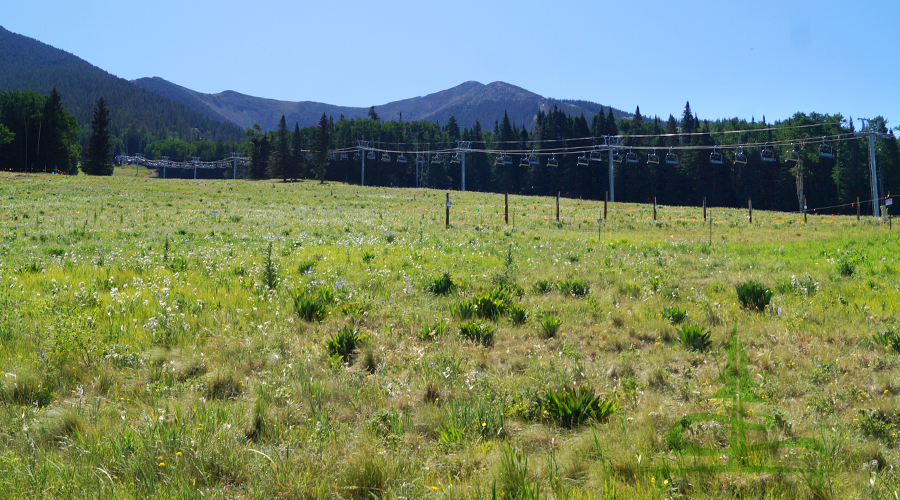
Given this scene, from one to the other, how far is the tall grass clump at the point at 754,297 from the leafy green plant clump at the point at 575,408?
5.06 meters

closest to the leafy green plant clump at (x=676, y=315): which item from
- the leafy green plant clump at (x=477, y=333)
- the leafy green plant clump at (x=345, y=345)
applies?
the leafy green plant clump at (x=477, y=333)

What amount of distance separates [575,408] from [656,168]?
117364mm

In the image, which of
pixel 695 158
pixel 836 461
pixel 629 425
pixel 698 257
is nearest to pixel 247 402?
pixel 629 425

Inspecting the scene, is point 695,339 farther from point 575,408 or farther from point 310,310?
point 310,310

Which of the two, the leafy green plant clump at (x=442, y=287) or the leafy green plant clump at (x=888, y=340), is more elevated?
the leafy green plant clump at (x=442, y=287)

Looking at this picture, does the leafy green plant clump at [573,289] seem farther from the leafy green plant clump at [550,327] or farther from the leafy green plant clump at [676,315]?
the leafy green plant clump at [550,327]

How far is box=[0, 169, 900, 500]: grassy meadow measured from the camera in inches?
129

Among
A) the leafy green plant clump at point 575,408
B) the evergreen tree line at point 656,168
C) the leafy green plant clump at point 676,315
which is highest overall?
the evergreen tree line at point 656,168

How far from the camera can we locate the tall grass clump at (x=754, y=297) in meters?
8.08

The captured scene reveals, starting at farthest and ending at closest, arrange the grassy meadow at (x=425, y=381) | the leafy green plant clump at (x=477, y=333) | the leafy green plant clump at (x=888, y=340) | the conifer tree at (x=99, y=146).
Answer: the conifer tree at (x=99, y=146), the leafy green plant clump at (x=477, y=333), the leafy green plant clump at (x=888, y=340), the grassy meadow at (x=425, y=381)

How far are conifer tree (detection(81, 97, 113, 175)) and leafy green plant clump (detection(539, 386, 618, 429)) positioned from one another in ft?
381

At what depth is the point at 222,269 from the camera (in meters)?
10.9

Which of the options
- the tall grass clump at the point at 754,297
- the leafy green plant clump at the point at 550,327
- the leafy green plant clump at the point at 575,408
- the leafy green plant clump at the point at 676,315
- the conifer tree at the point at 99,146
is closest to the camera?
the leafy green plant clump at the point at 575,408

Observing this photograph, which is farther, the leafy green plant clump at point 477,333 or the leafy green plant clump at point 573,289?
the leafy green plant clump at point 573,289
